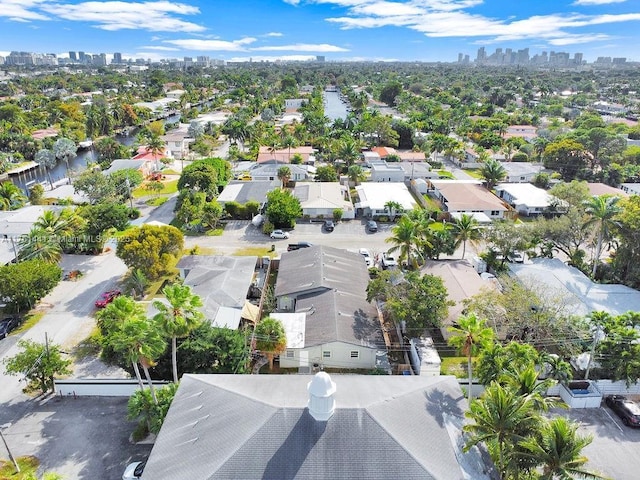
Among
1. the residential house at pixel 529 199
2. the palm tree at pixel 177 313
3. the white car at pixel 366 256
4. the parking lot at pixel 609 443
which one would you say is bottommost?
the parking lot at pixel 609 443

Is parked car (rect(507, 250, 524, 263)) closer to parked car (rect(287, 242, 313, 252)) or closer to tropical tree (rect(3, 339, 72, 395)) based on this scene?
parked car (rect(287, 242, 313, 252))

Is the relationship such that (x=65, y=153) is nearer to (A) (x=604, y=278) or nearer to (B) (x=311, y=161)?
(B) (x=311, y=161)

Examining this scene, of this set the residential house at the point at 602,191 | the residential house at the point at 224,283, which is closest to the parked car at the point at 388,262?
the residential house at the point at 224,283

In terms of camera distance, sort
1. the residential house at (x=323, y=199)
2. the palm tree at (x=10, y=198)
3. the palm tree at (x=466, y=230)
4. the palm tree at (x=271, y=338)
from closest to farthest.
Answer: the palm tree at (x=271, y=338) < the palm tree at (x=466, y=230) < the palm tree at (x=10, y=198) < the residential house at (x=323, y=199)

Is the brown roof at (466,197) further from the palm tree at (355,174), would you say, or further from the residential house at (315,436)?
the residential house at (315,436)

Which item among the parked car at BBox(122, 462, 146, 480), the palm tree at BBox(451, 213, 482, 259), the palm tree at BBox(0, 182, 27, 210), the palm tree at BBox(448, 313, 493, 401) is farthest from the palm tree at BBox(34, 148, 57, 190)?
the palm tree at BBox(448, 313, 493, 401)

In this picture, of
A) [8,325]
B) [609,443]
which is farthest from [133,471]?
[609,443]
